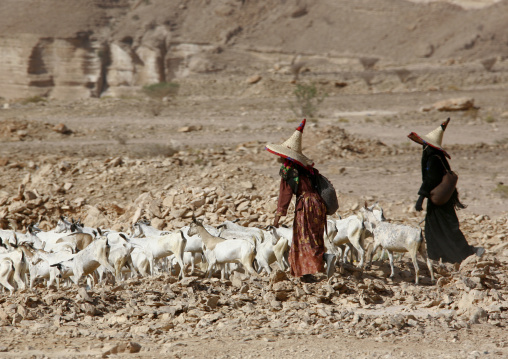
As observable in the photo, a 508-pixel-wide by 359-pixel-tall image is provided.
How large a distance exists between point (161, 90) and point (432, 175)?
30.4 meters

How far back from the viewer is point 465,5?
59719 mm

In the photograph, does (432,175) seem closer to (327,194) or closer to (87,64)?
(327,194)

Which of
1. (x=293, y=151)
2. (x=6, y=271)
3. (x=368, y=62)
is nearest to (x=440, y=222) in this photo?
(x=293, y=151)

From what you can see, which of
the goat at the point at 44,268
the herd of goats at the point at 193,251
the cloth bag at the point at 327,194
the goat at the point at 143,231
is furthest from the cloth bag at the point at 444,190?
the goat at the point at 44,268

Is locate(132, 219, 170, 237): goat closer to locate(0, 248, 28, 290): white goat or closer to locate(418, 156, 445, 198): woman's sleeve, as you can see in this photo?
locate(0, 248, 28, 290): white goat

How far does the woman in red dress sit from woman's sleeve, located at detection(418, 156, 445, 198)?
1.84m

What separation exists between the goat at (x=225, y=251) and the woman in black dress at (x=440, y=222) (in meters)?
2.30

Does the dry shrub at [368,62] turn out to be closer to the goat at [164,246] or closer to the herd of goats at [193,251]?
the herd of goats at [193,251]

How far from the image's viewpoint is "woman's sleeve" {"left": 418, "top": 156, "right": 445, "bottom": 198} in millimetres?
8648

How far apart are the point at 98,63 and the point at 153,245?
43.9 metres

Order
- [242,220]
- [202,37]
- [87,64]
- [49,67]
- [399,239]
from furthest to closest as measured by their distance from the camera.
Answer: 1. [202,37]
2. [87,64]
3. [49,67]
4. [242,220]
5. [399,239]

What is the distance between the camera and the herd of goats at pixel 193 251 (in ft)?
27.8

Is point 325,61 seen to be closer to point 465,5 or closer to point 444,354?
point 465,5

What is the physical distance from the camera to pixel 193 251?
9203 millimetres
